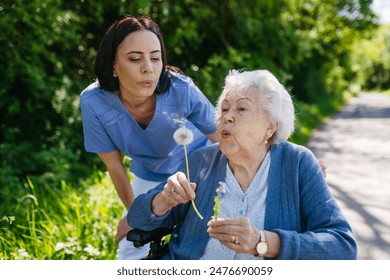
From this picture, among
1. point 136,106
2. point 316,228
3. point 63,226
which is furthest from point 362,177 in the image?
point 316,228

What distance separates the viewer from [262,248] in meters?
1.90

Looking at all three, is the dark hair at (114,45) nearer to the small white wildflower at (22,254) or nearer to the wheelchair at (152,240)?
the wheelchair at (152,240)

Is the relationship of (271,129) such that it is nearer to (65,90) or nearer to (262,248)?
(262,248)

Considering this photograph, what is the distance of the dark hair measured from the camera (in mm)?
2580

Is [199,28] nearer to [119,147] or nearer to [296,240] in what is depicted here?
[119,147]

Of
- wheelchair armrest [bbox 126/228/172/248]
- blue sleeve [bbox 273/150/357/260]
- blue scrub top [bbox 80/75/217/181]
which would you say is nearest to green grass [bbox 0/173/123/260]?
blue scrub top [bbox 80/75/217/181]

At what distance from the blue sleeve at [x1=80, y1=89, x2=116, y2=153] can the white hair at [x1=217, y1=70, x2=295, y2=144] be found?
29.9 inches

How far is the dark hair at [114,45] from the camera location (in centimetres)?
258

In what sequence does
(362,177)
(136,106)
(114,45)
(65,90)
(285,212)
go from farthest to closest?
(362,177) < (65,90) < (136,106) < (114,45) < (285,212)

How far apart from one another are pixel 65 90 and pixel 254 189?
394 centimetres

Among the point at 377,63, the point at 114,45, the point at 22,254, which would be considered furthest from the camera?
the point at 377,63

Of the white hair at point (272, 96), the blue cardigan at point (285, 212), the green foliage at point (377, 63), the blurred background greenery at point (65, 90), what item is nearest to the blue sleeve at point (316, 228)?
the blue cardigan at point (285, 212)

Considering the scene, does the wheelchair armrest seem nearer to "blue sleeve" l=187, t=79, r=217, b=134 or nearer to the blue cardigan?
the blue cardigan
